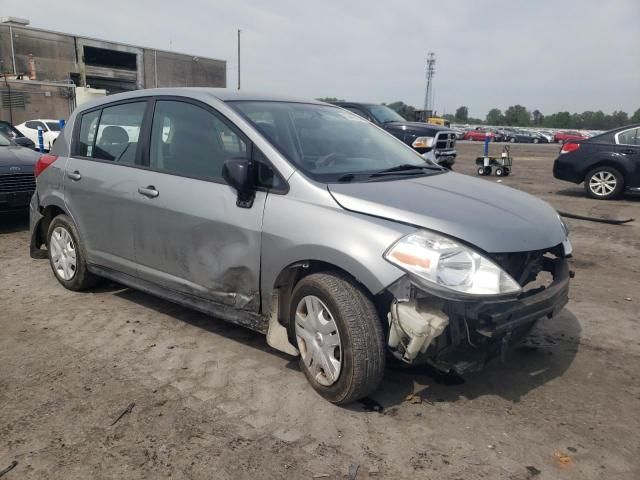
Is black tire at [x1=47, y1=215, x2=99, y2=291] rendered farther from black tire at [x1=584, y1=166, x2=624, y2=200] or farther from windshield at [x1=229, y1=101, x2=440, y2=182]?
black tire at [x1=584, y1=166, x2=624, y2=200]

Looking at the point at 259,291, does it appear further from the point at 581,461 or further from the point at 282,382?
the point at 581,461

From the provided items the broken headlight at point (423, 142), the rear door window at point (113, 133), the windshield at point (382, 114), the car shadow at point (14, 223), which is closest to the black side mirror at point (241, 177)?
the rear door window at point (113, 133)

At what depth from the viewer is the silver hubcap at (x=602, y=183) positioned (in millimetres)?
10539

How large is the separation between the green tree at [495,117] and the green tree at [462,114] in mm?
5361

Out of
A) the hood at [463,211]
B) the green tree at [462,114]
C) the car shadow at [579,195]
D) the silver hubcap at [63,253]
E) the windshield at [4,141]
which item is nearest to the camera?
the hood at [463,211]

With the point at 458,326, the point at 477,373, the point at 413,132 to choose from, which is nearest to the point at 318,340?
the point at 458,326

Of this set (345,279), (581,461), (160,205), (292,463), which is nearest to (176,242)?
(160,205)

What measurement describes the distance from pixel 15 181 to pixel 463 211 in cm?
645

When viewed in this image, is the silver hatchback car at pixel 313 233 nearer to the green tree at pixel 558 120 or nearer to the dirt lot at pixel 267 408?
the dirt lot at pixel 267 408

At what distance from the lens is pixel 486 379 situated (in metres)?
3.38

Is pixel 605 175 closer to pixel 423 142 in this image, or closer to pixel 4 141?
pixel 423 142

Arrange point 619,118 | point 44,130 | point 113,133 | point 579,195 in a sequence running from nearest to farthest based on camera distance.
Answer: point 113,133, point 579,195, point 44,130, point 619,118

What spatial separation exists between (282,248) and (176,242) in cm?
98

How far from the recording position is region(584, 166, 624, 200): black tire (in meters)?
10.4
